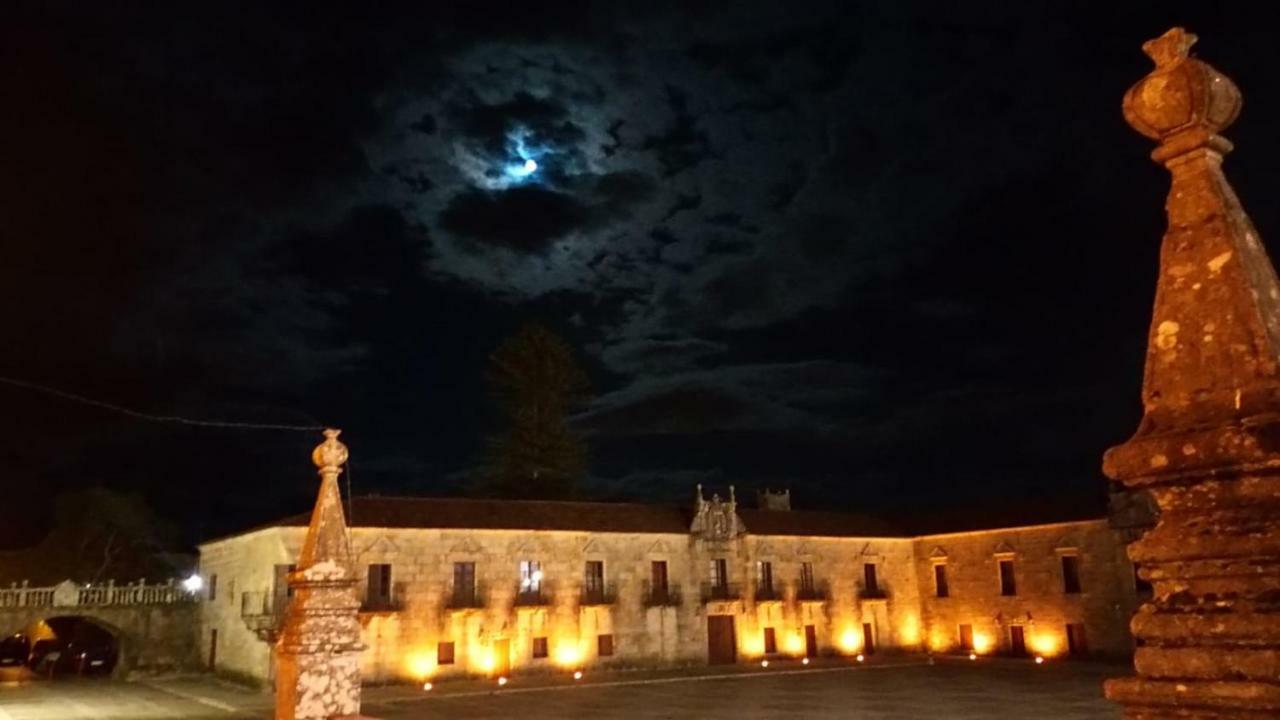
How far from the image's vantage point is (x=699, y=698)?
31219mm

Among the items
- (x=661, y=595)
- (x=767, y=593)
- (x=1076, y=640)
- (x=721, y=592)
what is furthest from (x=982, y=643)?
→ (x=661, y=595)

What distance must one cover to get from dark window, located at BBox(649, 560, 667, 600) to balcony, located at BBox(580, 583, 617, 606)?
208 cm

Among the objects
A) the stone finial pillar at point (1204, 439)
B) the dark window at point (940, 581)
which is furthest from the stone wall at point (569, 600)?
the stone finial pillar at point (1204, 439)

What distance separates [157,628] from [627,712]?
25.7m

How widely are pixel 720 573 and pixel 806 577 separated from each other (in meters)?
4.92

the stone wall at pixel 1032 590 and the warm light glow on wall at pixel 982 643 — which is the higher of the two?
the stone wall at pixel 1032 590

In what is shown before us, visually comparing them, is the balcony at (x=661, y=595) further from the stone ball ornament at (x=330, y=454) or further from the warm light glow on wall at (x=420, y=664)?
the stone ball ornament at (x=330, y=454)

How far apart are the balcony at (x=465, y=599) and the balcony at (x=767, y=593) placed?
13.5 meters

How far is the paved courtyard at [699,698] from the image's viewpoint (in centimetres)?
2683

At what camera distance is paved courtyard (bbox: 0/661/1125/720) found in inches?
1056

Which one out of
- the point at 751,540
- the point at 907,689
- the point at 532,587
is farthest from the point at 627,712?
the point at 751,540

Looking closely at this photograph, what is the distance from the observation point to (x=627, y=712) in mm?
27500

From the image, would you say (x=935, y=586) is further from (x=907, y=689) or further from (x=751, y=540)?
(x=907, y=689)

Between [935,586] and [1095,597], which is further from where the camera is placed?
[935,586]
